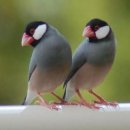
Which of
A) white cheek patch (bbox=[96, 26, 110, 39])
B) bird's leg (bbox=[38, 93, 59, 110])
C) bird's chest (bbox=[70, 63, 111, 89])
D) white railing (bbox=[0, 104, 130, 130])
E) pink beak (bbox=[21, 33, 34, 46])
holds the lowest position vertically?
white railing (bbox=[0, 104, 130, 130])

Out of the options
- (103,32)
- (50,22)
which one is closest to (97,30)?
(103,32)

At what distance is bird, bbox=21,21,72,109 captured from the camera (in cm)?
91

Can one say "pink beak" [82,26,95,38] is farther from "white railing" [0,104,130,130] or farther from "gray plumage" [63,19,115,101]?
"white railing" [0,104,130,130]

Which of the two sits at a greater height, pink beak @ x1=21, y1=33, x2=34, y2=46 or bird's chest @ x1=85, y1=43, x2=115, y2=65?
pink beak @ x1=21, y1=33, x2=34, y2=46

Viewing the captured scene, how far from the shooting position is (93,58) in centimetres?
97

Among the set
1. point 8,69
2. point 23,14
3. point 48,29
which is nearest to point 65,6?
point 23,14

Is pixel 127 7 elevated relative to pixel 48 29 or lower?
lower

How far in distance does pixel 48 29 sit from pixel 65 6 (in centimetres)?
60

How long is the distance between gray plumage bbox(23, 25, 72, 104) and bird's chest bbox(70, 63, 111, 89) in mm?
45

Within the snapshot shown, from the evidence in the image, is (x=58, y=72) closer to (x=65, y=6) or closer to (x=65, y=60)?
(x=65, y=60)

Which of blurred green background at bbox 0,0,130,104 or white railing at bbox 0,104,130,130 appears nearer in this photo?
white railing at bbox 0,104,130,130

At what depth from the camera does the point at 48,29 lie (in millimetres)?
936

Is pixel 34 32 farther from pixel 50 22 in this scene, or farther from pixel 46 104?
pixel 50 22

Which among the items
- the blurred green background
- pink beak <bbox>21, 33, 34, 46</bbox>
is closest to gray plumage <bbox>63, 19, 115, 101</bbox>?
pink beak <bbox>21, 33, 34, 46</bbox>
